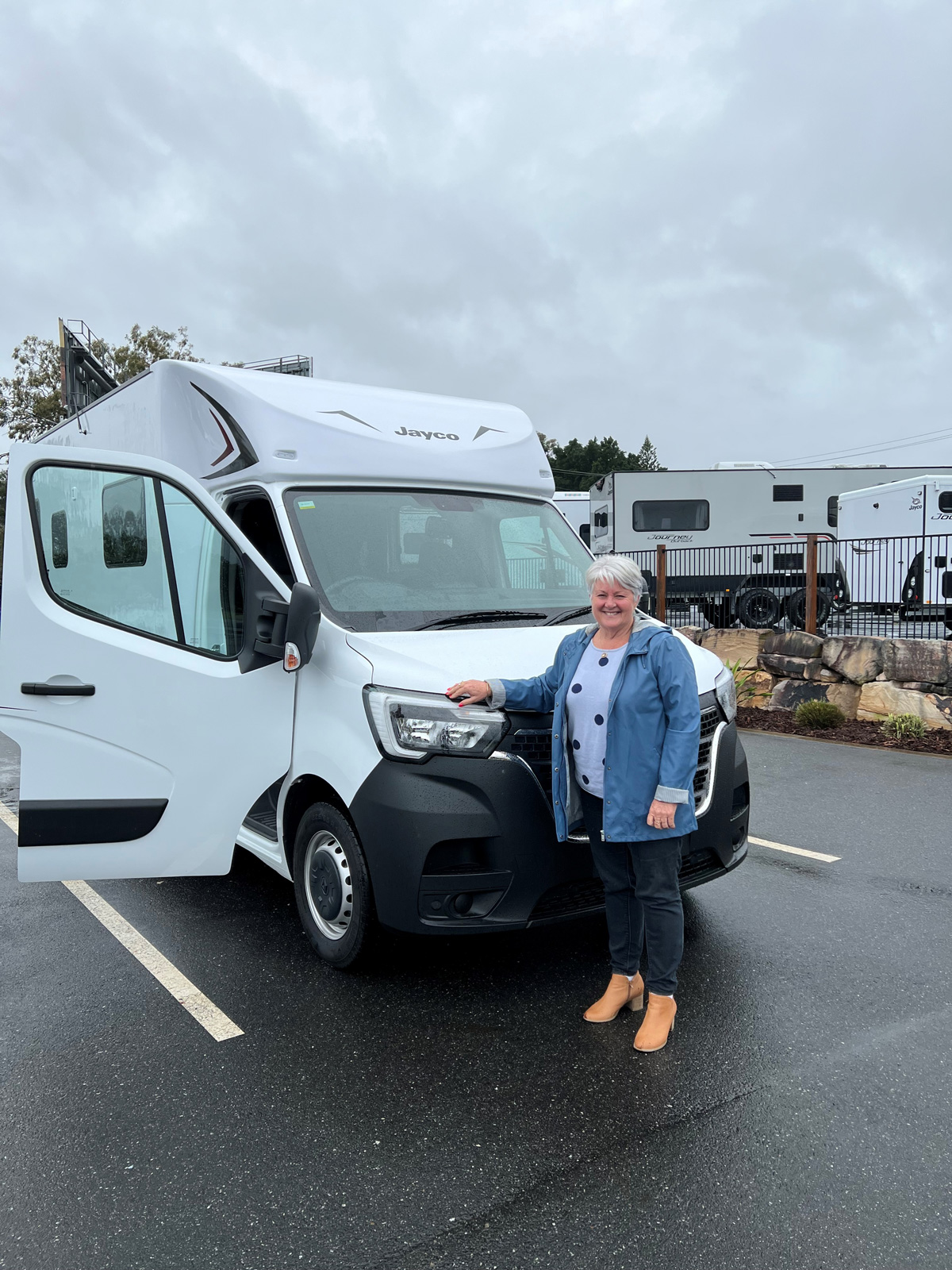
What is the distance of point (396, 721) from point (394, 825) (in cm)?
38

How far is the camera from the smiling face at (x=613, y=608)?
10.6 feet

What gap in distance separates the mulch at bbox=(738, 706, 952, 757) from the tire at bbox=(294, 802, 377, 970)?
7179 millimetres

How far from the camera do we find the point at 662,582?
13.7 m

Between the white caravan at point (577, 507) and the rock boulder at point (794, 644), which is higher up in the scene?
the white caravan at point (577, 507)

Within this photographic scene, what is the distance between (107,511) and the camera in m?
3.94

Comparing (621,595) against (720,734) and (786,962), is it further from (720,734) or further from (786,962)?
(786,962)

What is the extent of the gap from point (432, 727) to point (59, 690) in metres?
1.53

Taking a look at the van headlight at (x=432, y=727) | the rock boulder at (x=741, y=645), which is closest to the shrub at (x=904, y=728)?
the rock boulder at (x=741, y=645)

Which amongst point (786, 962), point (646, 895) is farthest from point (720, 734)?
point (786, 962)

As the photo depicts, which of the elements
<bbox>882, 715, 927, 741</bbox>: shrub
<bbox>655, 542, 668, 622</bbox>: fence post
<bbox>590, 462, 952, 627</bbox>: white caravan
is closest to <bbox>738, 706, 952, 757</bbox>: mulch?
<bbox>882, 715, 927, 741</bbox>: shrub

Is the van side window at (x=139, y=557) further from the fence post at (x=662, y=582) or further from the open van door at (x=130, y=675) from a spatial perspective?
the fence post at (x=662, y=582)

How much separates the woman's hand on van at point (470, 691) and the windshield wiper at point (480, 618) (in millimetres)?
587

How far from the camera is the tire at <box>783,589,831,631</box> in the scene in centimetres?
1145

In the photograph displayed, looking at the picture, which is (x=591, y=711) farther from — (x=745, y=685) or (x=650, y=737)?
(x=745, y=685)
